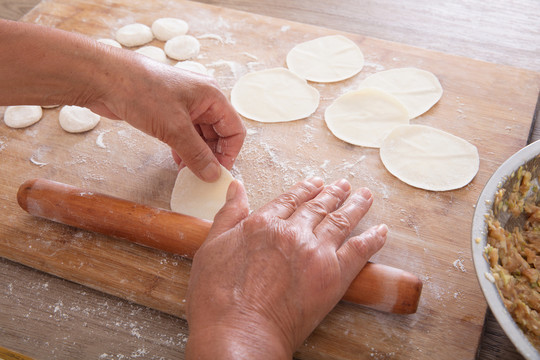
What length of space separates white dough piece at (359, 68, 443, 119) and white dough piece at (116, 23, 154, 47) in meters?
1.25

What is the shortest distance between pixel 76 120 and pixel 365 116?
135 cm

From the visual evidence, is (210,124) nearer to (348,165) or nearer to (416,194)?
(348,165)

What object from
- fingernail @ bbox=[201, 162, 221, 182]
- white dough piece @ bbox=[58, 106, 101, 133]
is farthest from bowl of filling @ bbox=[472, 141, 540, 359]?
white dough piece @ bbox=[58, 106, 101, 133]

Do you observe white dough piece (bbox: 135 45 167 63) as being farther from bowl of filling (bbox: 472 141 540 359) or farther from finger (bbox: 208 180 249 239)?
bowl of filling (bbox: 472 141 540 359)

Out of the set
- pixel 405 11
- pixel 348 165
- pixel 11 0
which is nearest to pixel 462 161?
pixel 348 165

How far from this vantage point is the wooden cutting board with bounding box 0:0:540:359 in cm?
149

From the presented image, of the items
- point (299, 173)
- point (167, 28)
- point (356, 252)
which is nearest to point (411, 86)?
point (299, 173)

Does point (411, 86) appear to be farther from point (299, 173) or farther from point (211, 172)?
point (211, 172)

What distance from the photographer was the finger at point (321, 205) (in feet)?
4.77

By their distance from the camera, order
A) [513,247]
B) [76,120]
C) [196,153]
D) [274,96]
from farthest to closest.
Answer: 1. [274,96]
2. [76,120]
3. [196,153]
4. [513,247]

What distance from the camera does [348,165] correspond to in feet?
6.43

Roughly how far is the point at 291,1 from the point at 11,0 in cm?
193

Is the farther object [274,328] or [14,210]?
[14,210]

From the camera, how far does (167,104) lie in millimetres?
1568
